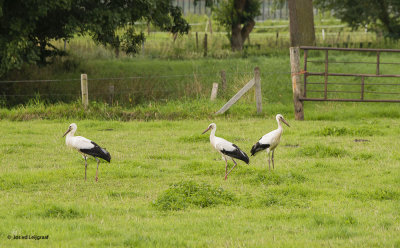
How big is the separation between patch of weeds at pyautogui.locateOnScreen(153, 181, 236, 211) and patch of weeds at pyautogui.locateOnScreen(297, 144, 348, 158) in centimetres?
458

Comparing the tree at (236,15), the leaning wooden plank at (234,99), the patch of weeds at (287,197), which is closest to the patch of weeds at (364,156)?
the patch of weeds at (287,197)

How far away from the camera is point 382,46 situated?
38.6 meters

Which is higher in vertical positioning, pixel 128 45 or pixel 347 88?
pixel 128 45

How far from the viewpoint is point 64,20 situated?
25.5 metres

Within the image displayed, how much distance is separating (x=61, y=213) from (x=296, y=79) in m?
13.3

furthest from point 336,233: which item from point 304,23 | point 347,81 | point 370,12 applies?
point 370,12

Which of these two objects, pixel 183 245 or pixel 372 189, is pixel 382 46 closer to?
pixel 372 189

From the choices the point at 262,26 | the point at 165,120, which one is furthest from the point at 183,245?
the point at 262,26

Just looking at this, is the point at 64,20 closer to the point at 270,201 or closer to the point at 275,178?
the point at 275,178

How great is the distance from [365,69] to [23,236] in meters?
25.2

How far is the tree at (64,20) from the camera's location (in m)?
22.6

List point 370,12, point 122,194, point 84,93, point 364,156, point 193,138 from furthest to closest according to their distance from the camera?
point 370,12 → point 84,93 → point 193,138 → point 364,156 → point 122,194

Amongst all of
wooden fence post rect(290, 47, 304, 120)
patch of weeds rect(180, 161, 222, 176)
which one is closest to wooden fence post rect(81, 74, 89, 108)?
wooden fence post rect(290, 47, 304, 120)

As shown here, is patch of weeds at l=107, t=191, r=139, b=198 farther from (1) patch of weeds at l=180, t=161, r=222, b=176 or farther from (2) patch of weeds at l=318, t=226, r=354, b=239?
(2) patch of weeds at l=318, t=226, r=354, b=239
